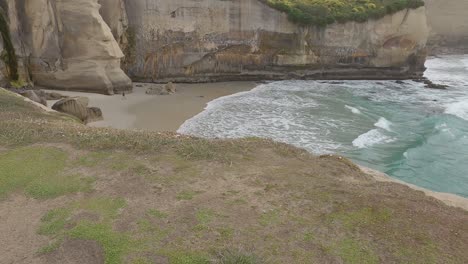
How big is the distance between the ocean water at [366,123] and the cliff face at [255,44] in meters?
2.76

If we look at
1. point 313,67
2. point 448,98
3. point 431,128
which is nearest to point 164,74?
point 313,67

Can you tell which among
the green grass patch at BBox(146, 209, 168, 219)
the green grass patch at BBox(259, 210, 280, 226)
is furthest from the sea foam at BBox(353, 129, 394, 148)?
the green grass patch at BBox(146, 209, 168, 219)

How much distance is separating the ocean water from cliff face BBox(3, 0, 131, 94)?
23.8ft

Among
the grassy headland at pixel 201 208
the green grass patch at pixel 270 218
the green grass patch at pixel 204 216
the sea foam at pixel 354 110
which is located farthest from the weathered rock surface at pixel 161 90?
the green grass patch at pixel 270 218

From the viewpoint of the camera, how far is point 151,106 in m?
24.0

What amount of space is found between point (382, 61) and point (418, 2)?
6.51 meters

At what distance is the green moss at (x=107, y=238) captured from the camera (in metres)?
6.93

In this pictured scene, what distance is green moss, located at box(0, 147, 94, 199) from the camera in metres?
9.05

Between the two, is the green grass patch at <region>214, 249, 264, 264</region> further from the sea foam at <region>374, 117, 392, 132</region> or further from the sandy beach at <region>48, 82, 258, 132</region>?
the sea foam at <region>374, 117, 392, 132</region>

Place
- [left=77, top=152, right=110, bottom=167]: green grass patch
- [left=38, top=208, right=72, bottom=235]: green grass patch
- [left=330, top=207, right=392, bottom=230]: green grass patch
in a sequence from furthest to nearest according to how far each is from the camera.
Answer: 1. [left=77, top=152, right=110, bottom=167]: green grass patch
2. [left=330, top=207, right=392, bottom=230]: green grass patch
3. [left=38, top=208, right=72, bottom=235]: green grass patch

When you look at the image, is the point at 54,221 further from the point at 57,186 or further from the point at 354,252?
the point at 354,252

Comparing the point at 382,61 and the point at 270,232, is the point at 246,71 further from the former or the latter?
the point at 270,232

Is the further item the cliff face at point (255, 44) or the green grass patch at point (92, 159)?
the cliff face at point (255, 44)

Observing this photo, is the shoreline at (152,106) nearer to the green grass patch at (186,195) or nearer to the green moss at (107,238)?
the green grass patch at (186,195)
